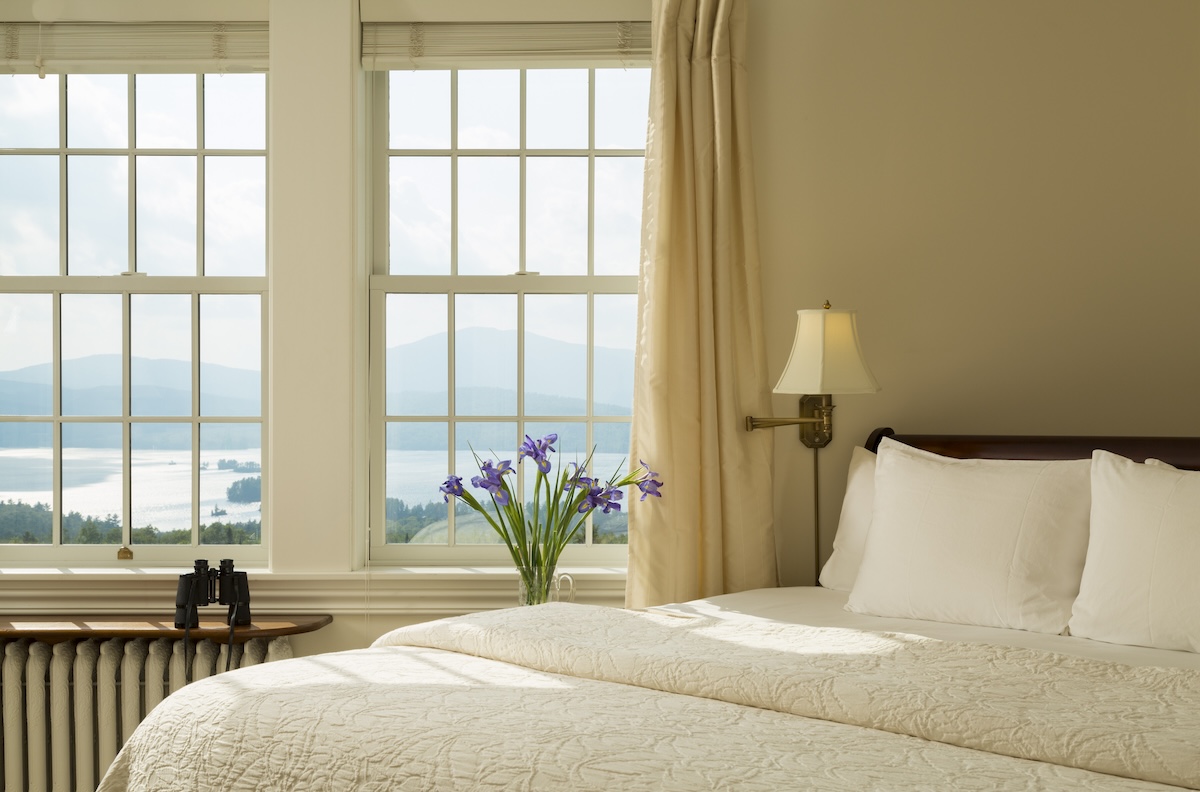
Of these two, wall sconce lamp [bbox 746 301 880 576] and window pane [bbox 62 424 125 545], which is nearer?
wall sconce lamp [bbox 746 301 880 576]

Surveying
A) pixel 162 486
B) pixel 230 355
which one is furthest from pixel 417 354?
pixel 162 486

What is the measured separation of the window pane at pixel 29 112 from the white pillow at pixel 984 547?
293 cm

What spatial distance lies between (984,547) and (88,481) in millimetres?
2761

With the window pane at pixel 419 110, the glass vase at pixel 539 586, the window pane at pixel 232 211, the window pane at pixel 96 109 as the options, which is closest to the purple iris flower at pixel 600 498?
the glass vase at pixel 539 586

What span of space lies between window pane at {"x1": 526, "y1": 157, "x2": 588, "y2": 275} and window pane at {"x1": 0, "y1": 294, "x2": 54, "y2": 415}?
5.35 feet

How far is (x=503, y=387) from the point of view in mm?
3150

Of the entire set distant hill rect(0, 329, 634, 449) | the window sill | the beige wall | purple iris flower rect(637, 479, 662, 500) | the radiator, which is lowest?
the radiator

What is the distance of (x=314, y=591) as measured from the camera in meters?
2.94

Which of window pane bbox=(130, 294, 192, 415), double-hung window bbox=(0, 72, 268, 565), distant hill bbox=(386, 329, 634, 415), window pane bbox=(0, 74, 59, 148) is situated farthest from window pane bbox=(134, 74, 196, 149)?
distant hill bbox=(386, 329, 634, 415)

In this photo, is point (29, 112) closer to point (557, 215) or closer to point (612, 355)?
point (557, 215)

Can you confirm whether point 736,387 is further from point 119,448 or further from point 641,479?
point 119,448

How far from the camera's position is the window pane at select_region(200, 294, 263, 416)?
312 centimetres

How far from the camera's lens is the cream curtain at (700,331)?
2797 mm

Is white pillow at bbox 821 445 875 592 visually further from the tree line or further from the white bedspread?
the tree line
